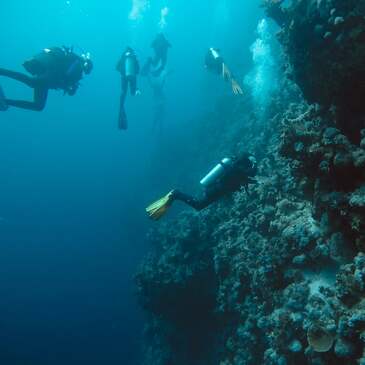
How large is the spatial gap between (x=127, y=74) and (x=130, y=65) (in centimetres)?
32

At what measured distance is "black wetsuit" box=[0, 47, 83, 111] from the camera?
9078 millimetres

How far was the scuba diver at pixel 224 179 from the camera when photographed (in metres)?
6.16

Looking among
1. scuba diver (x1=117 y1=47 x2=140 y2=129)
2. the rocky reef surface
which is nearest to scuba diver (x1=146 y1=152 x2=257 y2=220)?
the rocky reef surface

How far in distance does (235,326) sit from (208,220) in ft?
9.08

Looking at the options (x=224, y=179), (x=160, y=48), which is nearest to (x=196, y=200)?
(x=224, y=179)

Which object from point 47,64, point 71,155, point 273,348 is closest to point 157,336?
point 273,348

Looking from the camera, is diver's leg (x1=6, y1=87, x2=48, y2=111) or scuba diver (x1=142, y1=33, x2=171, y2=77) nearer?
diver's leg (x1=6, y1=87, x2=48, y2=111)

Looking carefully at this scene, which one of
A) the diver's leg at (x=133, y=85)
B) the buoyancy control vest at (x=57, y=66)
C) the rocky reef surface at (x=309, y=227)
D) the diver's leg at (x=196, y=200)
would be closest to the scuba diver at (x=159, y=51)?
the diver's leg at (x=133, y=85)

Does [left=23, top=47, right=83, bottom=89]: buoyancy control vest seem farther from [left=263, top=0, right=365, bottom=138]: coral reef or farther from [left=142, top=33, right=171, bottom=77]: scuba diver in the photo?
[left=142, top=33, right=171, bottom=77]: scuba diver

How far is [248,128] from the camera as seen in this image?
14859 millimetres

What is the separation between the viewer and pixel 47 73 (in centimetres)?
911

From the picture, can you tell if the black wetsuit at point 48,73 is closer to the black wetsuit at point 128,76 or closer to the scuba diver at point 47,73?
the scuba diver at point 47,73

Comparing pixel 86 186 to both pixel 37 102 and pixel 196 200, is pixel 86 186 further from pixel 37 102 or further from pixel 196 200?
pixel 196 200

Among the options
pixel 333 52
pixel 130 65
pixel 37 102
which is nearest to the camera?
pixel 333 52
